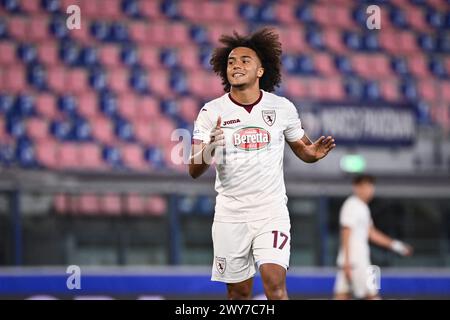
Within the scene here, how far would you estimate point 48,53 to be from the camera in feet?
45.4

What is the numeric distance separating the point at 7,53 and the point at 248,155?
8.62 metres

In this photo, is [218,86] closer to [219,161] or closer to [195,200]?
[195,200]

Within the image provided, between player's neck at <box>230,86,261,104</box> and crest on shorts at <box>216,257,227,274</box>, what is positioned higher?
player's neck at <box>230,86,261,104</box>

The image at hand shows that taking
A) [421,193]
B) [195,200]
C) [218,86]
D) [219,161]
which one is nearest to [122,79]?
[218,86]

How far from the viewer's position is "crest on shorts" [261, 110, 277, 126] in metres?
5.83

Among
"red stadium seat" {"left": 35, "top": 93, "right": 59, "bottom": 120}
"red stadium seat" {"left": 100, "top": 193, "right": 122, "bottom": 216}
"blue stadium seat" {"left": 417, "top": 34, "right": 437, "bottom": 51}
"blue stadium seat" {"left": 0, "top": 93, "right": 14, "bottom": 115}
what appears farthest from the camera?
"blue stadium seat" {"left": 417, "top": 34, "right": 437, "bottom": 51}

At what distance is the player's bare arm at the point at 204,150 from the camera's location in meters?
5.53

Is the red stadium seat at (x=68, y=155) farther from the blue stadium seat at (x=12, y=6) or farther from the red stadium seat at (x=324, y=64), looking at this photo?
the red stadium seat at (x=324, y=64)

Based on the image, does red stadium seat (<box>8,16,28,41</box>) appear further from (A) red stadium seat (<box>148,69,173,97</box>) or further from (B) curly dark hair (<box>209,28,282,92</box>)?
(B) curly dark hair (<box>209,28,282,92</box>)

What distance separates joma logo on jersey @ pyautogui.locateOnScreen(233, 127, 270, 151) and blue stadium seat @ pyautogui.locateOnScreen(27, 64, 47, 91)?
8322 millimetres

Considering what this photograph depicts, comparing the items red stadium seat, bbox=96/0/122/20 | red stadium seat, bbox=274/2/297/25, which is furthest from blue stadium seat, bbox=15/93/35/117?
red stadium seat, bbox=274/2/297/25

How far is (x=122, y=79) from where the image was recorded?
14.1 metres

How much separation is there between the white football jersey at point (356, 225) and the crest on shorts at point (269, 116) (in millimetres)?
4138

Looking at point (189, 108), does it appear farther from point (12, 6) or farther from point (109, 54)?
point (12, 6)
